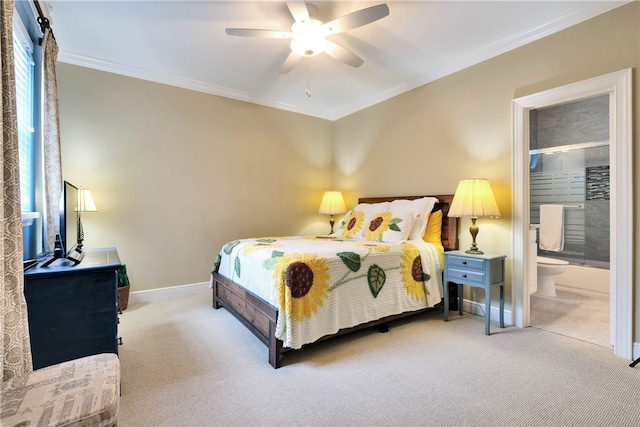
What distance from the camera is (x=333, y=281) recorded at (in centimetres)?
230

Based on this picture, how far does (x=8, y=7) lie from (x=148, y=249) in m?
2.72

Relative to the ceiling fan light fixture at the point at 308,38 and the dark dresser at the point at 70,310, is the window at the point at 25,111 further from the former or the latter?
the ceiling fan light fixture at the point at 308,38

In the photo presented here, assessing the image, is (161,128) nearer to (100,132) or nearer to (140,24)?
(100,132)

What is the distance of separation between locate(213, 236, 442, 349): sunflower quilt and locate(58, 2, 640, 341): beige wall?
0.82 m

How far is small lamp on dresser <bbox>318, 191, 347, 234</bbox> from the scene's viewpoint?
4.55 metres

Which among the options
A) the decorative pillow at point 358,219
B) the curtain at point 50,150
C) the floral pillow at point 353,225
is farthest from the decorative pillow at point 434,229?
the curtain at point 50,150

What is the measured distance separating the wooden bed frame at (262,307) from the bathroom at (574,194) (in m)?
1.44

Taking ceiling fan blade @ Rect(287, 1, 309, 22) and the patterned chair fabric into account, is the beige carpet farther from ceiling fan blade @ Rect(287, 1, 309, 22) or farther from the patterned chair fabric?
ceiling fan blade @ Rect(287, 1, 309, 22)

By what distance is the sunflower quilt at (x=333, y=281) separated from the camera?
6.89ft

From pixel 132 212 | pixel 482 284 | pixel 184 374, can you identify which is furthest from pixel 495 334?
pixel 132 212

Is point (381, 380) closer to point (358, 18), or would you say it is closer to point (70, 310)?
point (70, 310)

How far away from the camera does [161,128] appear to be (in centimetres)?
358

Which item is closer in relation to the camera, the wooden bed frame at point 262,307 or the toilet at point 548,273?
the wooden bed frame at point 262,307

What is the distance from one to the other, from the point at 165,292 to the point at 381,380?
9.26ft
